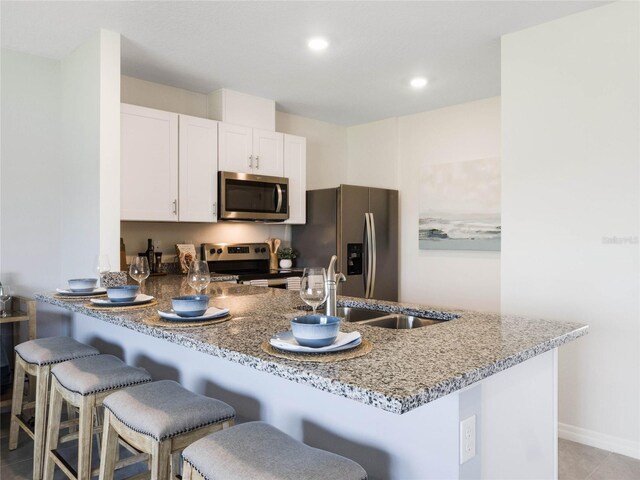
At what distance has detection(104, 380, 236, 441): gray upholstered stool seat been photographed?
5.01 feet

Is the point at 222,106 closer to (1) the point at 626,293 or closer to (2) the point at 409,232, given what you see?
(2) the point at 409,232

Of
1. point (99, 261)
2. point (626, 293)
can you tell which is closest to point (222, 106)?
point (99, 261)

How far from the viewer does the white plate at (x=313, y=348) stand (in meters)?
1.27

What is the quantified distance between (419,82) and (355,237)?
1499 mm

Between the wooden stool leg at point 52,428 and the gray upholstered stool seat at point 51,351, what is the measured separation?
0.72 ft

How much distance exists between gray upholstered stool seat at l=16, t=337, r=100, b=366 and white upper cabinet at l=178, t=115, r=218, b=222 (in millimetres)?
1549

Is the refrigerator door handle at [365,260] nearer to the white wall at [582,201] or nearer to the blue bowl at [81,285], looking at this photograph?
the white wall at [582,201]

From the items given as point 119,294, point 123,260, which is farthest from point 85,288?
point 123,260

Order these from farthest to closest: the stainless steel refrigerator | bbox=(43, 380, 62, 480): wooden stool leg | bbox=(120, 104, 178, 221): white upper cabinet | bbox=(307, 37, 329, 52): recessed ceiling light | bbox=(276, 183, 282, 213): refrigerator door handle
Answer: the stainless steel refrigerator, bbox=(276, 183, 282, 213): refrigerator door handle, bbox=(120, 104, 178, 221): white upper cabinet, bbox=(307, 37, 329, 52): recessed ceiling light, bbox=(43, 380, 62, 480): wooden stool leg

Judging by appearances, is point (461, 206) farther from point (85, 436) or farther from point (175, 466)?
point (85, 436)

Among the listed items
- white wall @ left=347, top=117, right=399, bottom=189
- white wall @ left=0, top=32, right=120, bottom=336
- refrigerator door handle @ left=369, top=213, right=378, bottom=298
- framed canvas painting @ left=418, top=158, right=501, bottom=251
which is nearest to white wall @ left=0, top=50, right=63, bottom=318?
white wall @ left=0, top=32, right=120, bottom=336

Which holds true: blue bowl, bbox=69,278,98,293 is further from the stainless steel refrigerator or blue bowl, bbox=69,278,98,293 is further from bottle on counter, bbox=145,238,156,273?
the stainless steel refrigerator

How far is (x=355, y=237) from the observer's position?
15.1 feet

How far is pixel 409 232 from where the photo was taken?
5.07 metres
